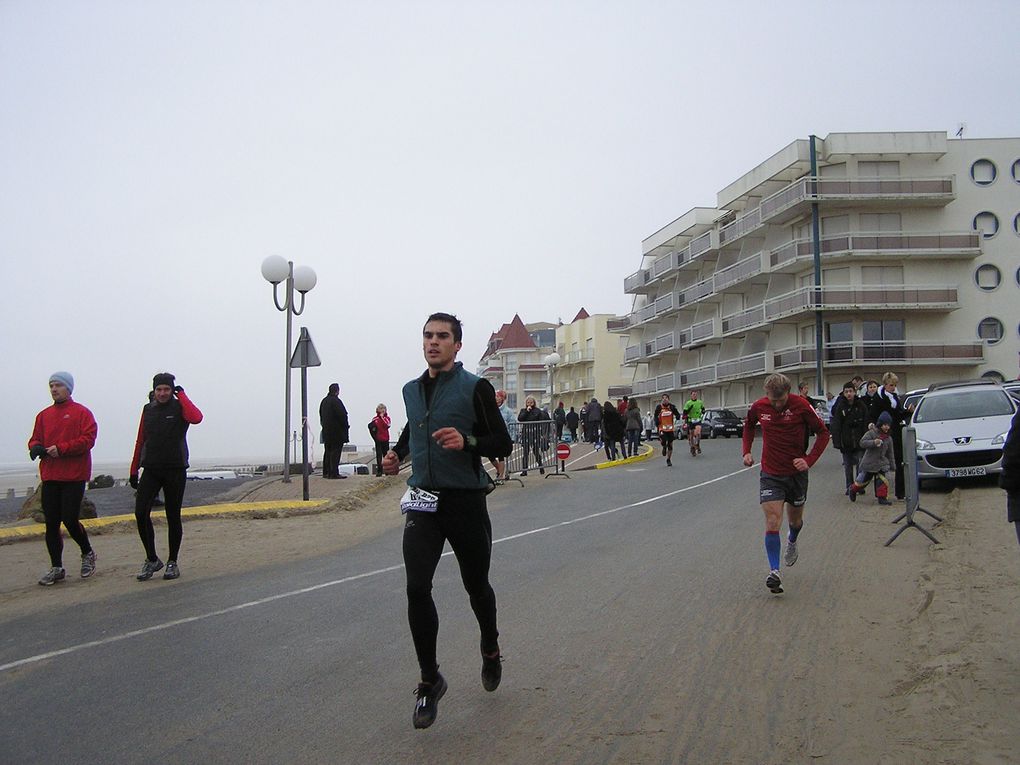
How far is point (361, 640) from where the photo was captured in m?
6.00

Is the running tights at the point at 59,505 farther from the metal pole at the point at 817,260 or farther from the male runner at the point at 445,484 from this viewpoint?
the metal pole at the point at 817,260

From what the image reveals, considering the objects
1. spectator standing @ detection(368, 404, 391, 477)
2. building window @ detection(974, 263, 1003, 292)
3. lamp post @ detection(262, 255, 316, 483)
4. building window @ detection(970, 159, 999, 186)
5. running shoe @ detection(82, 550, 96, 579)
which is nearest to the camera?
running shoe @ detection(82, 550, 96, 579)

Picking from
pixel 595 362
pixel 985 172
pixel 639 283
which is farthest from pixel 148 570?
pixel 595 362

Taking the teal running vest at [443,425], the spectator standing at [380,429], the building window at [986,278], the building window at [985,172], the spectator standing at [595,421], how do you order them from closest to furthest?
the teal running vest at [443,425] < the spectator standing at [380,429] < the spectator standing at [595,421] < the building window at [986,278] < the building window at [985,172]

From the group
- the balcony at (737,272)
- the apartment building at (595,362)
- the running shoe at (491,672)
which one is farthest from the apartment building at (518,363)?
the running shoe at (491,672)

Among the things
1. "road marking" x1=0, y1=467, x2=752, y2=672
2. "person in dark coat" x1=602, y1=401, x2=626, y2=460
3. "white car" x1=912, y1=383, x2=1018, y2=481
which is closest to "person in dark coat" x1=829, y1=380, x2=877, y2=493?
"white car" x1=912, y1=383, x2=1018, y2=481

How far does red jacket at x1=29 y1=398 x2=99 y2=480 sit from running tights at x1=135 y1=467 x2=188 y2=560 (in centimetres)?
50

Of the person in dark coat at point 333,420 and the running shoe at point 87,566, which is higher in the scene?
the person in dark coat at point 333,420

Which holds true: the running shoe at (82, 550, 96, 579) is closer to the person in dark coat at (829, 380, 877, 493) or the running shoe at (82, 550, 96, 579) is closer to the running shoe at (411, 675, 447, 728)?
the running shoe at (411, 675, 447, 728)

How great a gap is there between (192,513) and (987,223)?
55.2 metres

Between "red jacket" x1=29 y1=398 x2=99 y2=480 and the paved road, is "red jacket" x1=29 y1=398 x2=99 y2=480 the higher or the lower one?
the higher one

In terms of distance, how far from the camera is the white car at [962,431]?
1444 centimetres

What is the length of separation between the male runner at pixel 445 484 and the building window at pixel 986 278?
58583 mm

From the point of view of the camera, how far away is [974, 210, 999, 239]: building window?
182 ft
